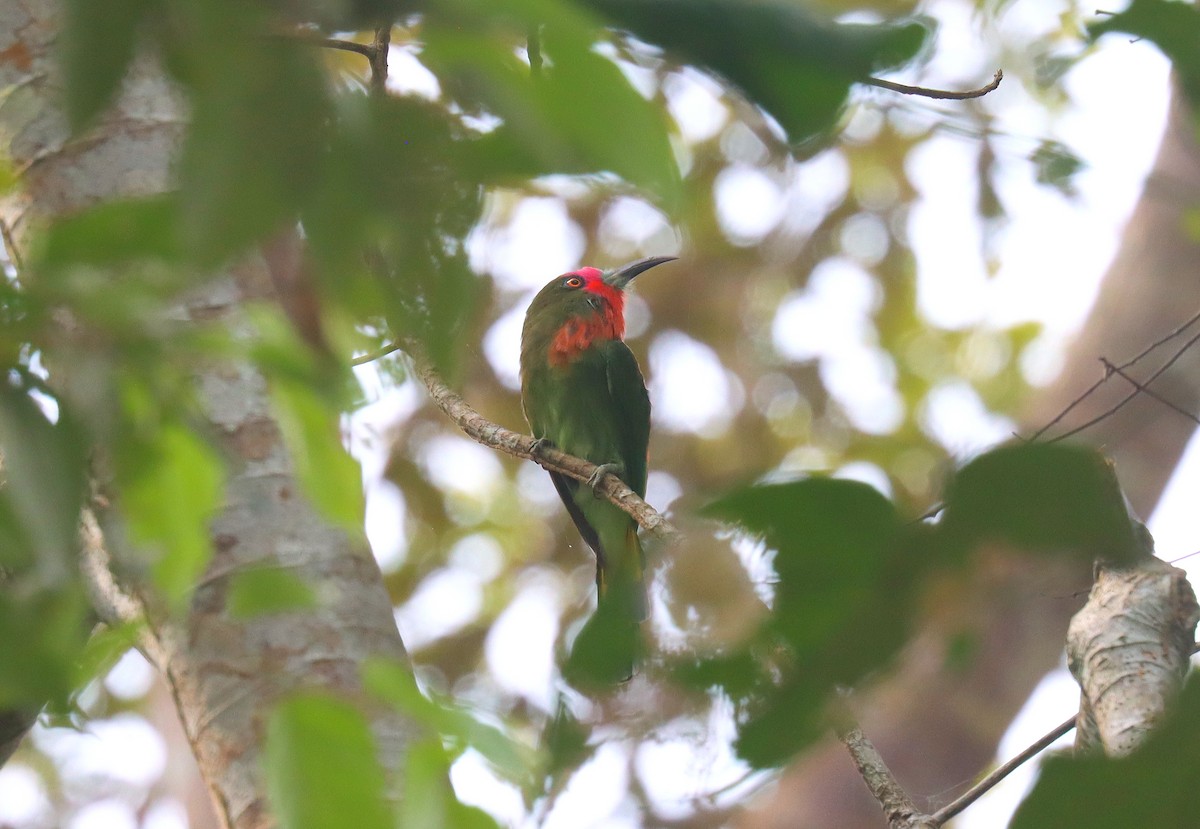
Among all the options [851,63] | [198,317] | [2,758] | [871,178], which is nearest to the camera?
[851,63]

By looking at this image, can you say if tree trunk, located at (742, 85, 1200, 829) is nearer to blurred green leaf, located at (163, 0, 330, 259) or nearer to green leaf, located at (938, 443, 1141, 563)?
green leaf, located at (938, 443, 1141, 563)

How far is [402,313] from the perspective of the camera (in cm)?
52

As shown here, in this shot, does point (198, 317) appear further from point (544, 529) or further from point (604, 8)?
point (544, 529)

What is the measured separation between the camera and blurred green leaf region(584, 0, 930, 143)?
43cm

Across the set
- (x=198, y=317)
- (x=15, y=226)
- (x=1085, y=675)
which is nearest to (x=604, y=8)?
(x=1085, y=675)

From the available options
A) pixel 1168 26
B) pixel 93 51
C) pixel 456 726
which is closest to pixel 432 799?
pixel 456 726

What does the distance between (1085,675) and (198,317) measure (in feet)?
Result: 3.80

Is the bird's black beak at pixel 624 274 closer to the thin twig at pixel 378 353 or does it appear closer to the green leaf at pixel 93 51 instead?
the thin twig at pixel 378 353

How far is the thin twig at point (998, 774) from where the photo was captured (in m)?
1.11

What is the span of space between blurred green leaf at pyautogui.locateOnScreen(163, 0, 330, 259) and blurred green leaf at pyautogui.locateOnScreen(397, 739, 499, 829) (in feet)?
1.16

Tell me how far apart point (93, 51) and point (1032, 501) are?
0.38m

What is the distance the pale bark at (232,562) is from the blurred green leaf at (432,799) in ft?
1.62

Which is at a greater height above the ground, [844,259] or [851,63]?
[851,63]

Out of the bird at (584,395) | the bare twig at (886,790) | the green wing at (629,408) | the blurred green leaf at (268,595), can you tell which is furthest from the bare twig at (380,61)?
the green wing at (629,408)
